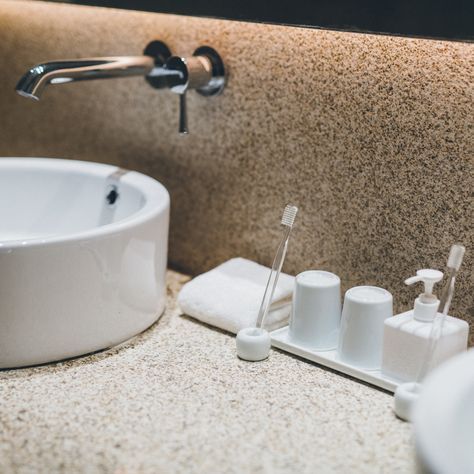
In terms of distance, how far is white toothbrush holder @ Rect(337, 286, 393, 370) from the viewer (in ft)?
3.09

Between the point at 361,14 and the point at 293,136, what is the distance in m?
0.26

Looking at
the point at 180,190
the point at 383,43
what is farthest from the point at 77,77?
the point at 383,43

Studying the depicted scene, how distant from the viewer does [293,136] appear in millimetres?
1117

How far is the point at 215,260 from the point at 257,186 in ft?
0.54

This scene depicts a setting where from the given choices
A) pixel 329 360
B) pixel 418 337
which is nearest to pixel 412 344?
pixel 418 337

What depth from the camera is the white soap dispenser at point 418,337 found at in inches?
35.1

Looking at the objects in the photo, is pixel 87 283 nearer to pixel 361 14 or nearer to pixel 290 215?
pixel 290 215

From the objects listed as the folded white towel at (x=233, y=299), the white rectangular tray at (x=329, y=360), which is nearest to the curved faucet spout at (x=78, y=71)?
the folded white towel at (x=233, y=299)

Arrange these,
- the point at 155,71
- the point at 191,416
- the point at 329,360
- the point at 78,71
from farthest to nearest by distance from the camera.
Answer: the point at 155,71
the point at 78,71
the point at 329,360
the point at 191,416

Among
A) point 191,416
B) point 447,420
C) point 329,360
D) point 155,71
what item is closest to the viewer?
point 447,420

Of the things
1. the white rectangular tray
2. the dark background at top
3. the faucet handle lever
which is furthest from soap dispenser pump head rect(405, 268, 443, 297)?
the faucet handle lever

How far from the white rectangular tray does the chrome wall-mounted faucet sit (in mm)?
347

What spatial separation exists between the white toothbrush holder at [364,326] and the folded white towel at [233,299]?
0.12 m

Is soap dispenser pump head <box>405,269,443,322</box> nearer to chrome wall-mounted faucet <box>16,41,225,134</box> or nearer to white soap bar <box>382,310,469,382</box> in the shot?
white soap bar <box>382,310,469,382</box>
